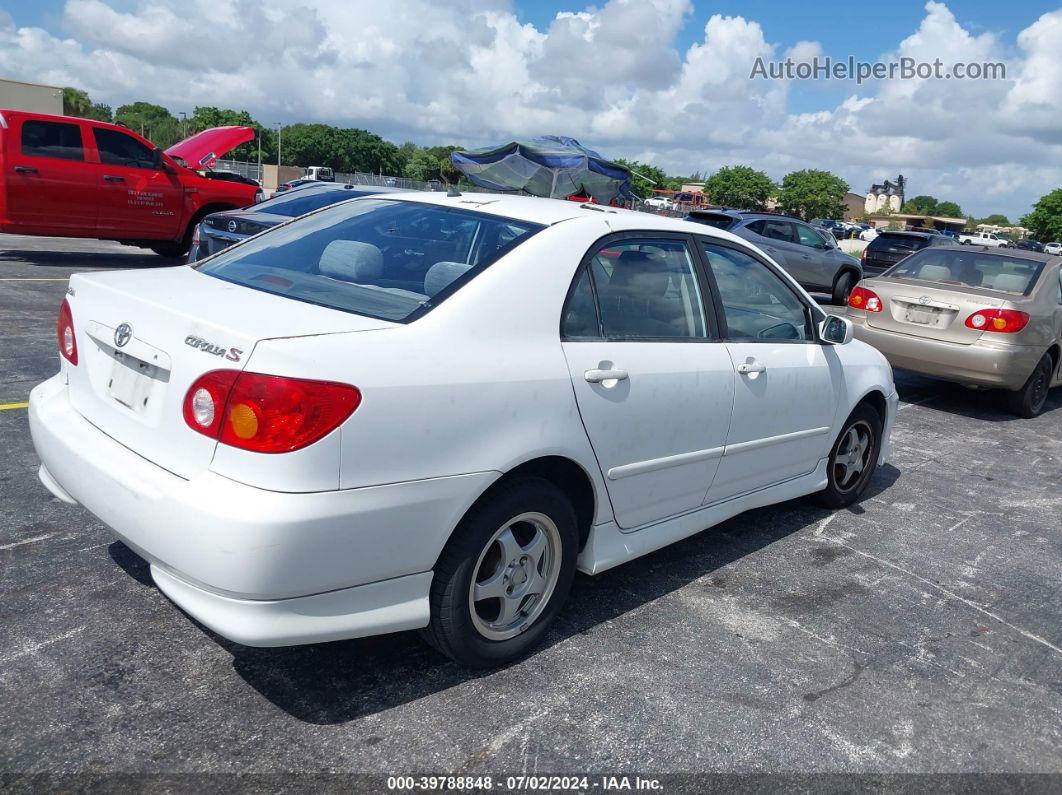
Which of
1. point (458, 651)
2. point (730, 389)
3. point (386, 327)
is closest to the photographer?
point (386, 327)

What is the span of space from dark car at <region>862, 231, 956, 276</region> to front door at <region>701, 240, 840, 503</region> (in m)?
16.5

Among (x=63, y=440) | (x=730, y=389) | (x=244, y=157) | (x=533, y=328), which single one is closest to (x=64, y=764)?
(x=63, y=440)

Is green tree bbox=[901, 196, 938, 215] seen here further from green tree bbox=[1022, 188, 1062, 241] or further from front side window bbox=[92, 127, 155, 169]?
front side window bbox=[92, 127, 155, 169]

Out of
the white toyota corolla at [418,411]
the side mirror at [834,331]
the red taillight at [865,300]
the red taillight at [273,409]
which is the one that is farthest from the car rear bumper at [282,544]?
the red taillight at [865,300]

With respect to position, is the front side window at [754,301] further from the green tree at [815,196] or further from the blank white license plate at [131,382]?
the green tree at [815,196]

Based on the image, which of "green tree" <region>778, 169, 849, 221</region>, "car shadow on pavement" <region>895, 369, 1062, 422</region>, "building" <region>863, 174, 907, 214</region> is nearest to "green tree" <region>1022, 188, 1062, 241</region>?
"green tree" <region>778, 169, 849, 221</region>

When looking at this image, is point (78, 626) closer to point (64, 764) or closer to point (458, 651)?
point (64, 764)

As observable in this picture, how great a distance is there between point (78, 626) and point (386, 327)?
1576 mm

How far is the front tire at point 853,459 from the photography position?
5.01 m

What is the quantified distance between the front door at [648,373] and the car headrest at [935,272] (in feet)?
18.9

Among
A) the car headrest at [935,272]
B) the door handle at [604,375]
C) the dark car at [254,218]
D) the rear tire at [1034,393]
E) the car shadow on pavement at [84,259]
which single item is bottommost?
the car shadow on pavement at [84,259]

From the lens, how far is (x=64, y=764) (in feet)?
8.10

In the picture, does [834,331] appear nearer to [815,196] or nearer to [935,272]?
[935,272]

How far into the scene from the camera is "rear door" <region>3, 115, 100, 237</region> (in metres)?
11.6
